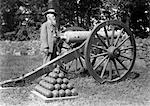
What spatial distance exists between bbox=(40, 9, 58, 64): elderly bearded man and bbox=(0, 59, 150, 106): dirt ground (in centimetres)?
94

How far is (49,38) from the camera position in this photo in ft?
25.7

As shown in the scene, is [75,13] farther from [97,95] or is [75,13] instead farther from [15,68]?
[97,95]

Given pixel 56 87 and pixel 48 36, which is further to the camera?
pixel 48 36

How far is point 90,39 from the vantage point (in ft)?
24.6

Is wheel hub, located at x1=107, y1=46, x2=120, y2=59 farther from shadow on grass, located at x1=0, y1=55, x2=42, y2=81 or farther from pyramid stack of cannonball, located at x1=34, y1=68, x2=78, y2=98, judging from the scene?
shadow on grass, located at x1=0, y1=55, x2=42, y2=81

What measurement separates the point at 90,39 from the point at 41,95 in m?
2.00

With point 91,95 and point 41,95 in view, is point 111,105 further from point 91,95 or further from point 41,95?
point 41,95

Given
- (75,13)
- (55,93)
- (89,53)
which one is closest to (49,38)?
(89,53)

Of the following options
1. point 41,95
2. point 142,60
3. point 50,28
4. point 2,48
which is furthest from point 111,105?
point 2,48

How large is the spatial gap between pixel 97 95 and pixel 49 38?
2.06 metres

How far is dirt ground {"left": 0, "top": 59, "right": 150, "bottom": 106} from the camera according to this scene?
6.01 metres

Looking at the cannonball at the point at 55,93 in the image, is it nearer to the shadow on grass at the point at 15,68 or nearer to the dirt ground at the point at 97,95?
the dirt ground at the point at 97,95

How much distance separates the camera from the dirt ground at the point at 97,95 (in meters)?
6.01

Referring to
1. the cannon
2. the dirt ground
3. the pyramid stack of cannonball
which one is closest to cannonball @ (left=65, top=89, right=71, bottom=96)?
the pyramid stack of cannonball
